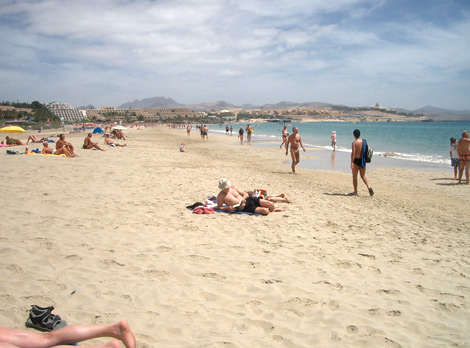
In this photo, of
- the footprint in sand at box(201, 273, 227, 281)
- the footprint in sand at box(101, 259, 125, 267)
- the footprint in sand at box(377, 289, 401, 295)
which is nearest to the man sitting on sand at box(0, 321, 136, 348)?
the footprint in sand at box(201, 273, 227, 281)

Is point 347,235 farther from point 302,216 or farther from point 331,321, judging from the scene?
point 331,321

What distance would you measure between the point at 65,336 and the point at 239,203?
14.3 ft

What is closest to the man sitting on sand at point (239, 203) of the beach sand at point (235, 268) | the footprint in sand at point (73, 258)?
the beach sand at point (235, 268)

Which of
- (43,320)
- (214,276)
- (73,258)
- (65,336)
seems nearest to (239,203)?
(214,276)

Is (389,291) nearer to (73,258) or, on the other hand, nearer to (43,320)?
(43,320)

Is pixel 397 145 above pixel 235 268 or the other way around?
above

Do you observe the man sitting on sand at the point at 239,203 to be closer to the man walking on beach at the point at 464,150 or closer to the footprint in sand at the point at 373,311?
the footprint in sand at the point at 373,311

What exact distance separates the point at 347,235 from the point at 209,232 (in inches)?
88.2

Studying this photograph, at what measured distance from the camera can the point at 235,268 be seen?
12.3ft

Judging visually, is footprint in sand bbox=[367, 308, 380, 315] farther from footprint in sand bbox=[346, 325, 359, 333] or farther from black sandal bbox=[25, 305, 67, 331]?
black sandal bbox=[25, 305, 67, 331]

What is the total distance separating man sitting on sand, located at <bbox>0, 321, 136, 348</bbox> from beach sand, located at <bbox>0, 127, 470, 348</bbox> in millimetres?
229

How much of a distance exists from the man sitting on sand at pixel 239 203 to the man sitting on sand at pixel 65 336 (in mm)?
3944

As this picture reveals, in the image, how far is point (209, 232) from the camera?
4992mm

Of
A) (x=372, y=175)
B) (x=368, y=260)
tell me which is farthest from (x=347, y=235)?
(x=372, y=175)
